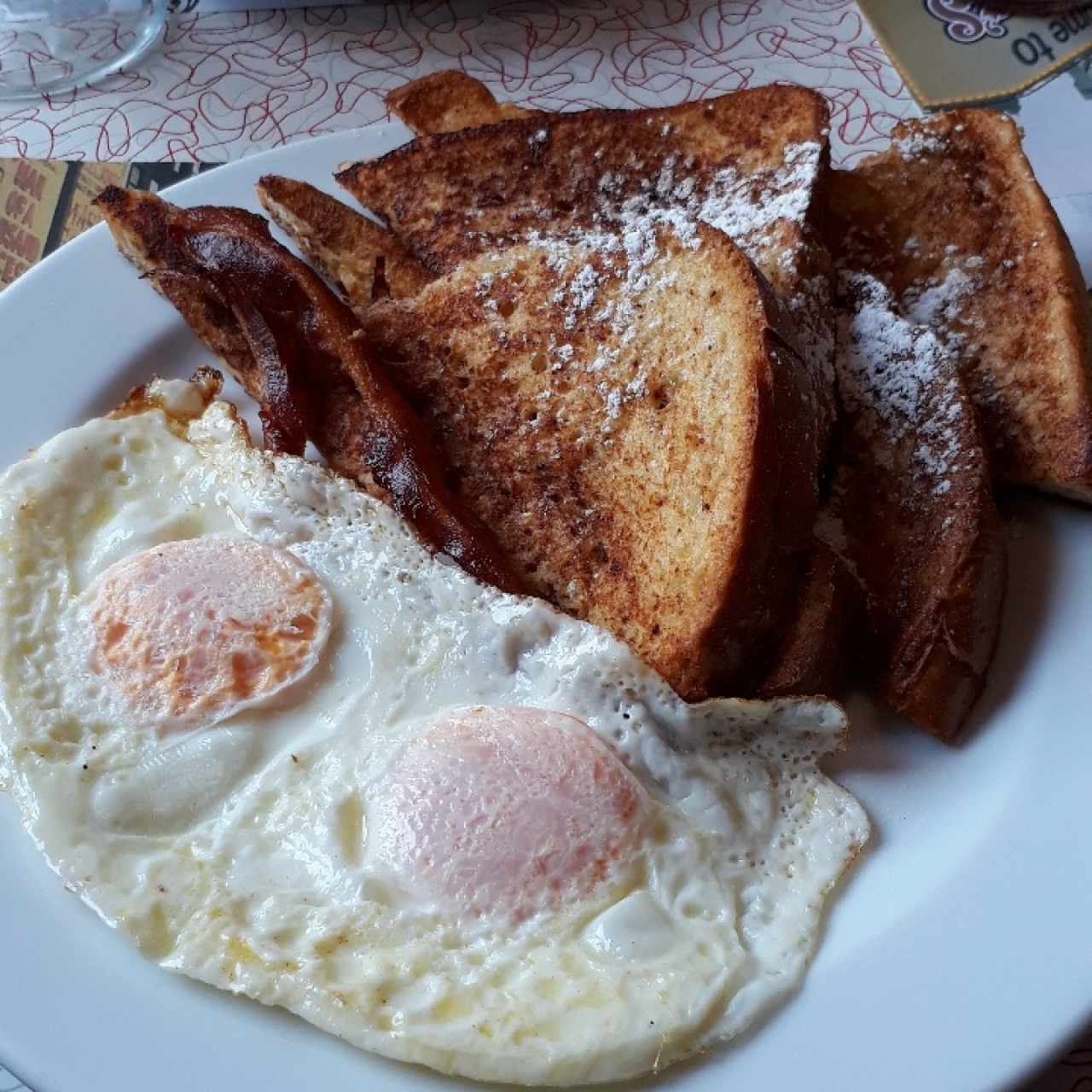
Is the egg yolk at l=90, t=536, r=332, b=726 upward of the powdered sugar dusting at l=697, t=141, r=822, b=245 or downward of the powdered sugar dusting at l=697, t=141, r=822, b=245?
downward

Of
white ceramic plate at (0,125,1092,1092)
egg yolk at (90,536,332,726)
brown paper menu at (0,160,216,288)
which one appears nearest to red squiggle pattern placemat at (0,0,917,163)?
brown paper menu at (0,160,216,288)

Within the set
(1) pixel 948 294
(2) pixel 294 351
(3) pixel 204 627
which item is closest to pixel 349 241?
(2) pixel 294 351

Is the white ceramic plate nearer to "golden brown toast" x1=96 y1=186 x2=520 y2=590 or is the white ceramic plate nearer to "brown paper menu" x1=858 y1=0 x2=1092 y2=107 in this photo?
"golden brown toast" x1=96 y1=186 x2=520 y2=590

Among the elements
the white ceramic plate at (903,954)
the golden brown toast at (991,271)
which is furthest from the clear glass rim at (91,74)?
the white ceramic plate at (903,954)

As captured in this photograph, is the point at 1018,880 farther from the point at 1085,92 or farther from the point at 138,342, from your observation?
the point at 1085,92

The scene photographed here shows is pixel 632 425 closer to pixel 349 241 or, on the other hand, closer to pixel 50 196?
pixel 349 241

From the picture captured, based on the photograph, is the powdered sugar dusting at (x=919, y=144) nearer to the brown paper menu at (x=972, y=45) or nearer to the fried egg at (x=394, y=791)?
the brown paper menu at (x=972, y=45)

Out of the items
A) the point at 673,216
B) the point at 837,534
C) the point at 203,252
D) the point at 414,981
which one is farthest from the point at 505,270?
the point at 414,981
